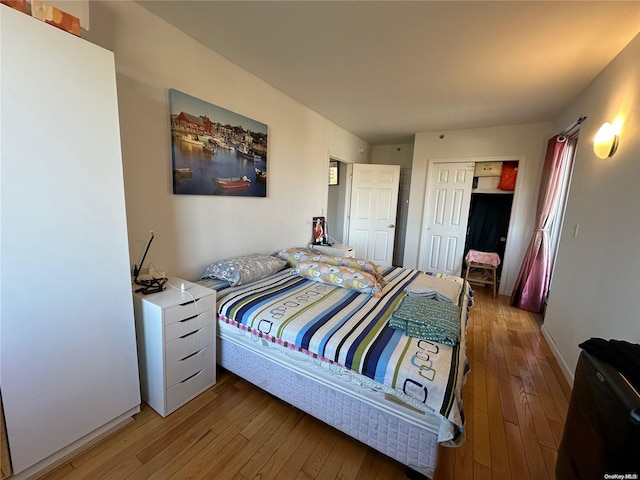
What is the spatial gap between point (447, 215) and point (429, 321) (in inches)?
130

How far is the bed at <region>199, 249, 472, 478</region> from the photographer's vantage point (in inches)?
48.4

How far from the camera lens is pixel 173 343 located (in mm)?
1561

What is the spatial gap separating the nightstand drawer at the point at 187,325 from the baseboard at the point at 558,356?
271 centimetres

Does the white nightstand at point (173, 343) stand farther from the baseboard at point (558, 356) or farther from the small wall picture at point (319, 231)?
the baseboard at point (558, 356)

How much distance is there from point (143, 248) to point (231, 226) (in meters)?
0.80

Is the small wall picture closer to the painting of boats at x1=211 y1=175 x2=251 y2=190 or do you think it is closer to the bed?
the painting of boats at x1=211 y1=175 x2=251 y2=190

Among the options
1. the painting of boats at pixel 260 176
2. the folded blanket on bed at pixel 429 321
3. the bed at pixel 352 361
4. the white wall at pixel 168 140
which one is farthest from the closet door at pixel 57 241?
the folded blanket on bed at pixel 429 321

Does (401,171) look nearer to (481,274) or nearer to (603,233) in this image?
(481,274)

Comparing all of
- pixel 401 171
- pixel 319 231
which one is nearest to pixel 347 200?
pixel 319 231

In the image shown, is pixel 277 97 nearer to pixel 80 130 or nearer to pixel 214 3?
pixel 214 3

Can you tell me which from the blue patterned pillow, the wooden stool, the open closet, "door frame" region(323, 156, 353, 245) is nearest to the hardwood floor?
the blue patterned pillow

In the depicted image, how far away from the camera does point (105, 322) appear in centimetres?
138

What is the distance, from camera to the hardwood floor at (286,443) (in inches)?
51.9

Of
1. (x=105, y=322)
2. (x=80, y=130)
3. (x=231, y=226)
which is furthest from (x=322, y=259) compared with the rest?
(x=80, y=130)
